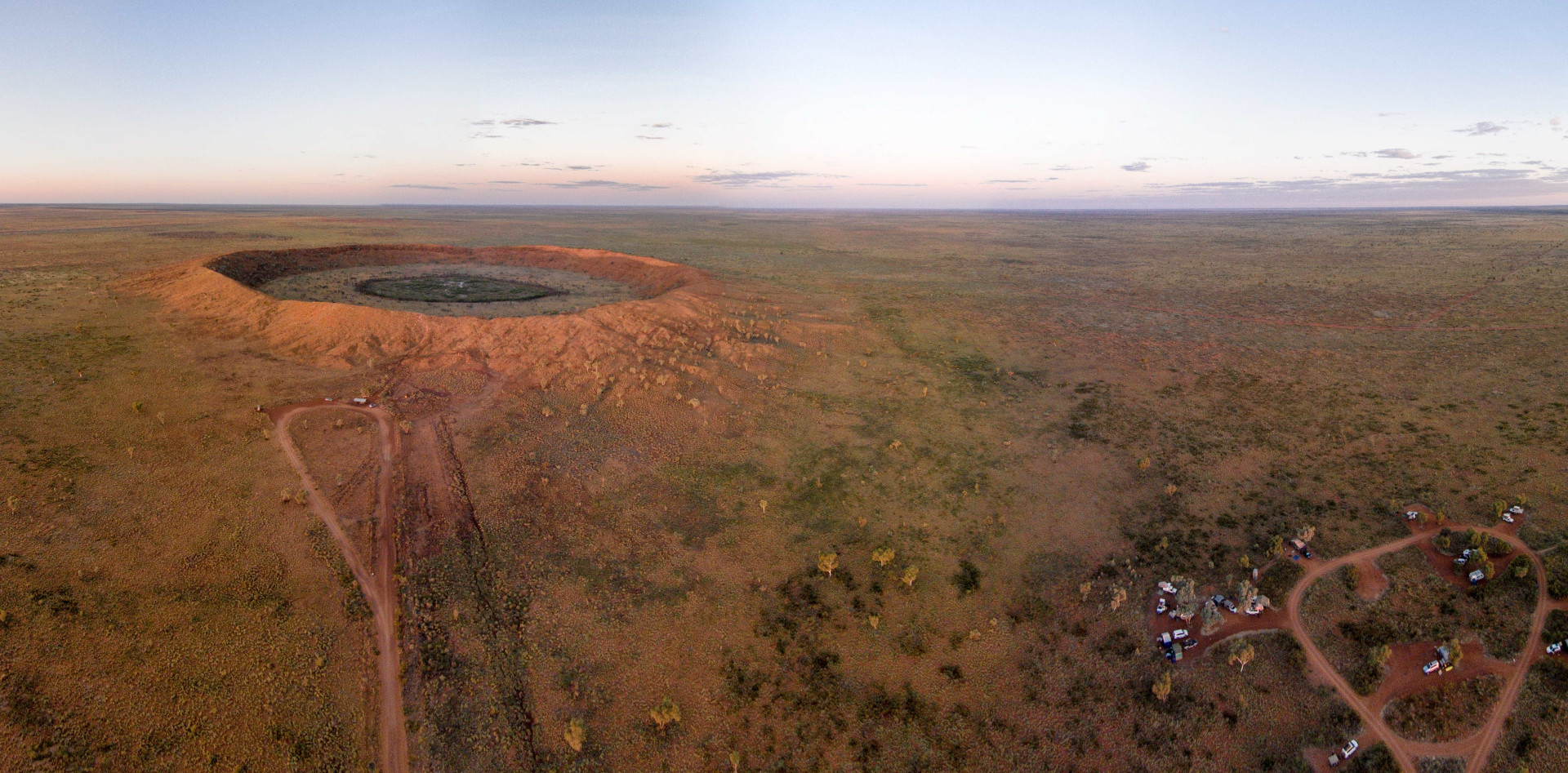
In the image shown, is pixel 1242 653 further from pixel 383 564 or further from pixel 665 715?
pixel 383 564

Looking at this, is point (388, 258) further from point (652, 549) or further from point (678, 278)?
point (652, 549)

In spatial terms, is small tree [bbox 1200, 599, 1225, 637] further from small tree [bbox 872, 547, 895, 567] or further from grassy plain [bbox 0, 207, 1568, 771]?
small tree [bbox 872, 547, 895, 567]

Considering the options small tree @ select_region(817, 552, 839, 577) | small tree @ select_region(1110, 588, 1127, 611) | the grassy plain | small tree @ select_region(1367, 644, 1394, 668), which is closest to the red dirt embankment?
the grassy plain

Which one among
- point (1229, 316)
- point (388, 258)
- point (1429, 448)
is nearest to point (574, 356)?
point (1429, 448)

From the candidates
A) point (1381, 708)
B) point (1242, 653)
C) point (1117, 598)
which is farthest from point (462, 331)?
point (1381, 708)

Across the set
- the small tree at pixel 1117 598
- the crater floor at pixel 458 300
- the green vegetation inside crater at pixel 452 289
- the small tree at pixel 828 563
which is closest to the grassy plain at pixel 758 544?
the small tree at pixel 1117 598

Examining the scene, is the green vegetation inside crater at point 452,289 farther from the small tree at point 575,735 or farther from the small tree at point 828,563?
the small tree at point 575,735
